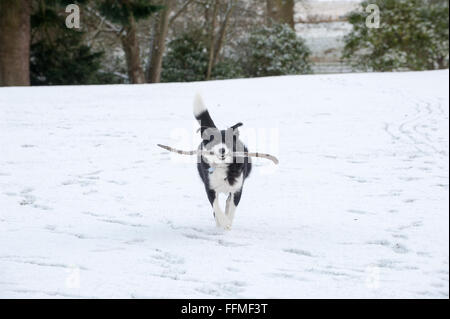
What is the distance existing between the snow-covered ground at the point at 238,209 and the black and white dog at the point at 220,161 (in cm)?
33

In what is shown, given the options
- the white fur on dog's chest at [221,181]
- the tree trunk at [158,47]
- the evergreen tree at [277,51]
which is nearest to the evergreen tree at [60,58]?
the tree trunk at [158,47]

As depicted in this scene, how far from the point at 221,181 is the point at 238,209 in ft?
3.50

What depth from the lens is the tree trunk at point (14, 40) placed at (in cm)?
1171

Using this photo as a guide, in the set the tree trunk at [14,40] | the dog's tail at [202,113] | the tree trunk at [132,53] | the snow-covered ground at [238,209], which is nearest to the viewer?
the snow-covered ground at [238,209]

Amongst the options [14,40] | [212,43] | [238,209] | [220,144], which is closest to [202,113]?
[220,144]

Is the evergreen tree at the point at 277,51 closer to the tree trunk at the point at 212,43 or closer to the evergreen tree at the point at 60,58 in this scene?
the tree trunk at the point at 212,43

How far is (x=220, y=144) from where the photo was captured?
335cm

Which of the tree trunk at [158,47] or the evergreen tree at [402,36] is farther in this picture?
the evergreen tree at [402,36]

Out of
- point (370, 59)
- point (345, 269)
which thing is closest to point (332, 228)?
point (345, 269)

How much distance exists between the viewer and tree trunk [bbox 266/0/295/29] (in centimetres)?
1969

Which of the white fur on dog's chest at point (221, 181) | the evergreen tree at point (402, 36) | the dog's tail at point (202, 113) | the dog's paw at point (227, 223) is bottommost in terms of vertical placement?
the dog's paw at point (227, 223)

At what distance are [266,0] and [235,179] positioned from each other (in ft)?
56.3

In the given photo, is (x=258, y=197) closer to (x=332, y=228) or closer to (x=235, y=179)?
(x=332, y=228)

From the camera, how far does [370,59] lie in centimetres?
1734
